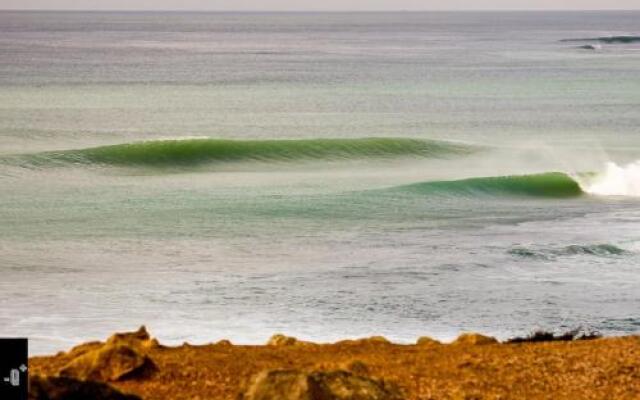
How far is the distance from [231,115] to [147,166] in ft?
55.8

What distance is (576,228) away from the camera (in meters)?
22.2

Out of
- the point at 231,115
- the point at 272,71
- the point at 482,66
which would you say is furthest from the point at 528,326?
the point at 482,66

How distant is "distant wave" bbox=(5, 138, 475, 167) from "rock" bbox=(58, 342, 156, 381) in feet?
81.8

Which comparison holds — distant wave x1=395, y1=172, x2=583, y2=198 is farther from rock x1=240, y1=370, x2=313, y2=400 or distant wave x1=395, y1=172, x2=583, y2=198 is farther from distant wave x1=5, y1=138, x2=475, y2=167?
rock x1=240, y1=370, x2=313, y2=400

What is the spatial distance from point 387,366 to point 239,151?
2890cm

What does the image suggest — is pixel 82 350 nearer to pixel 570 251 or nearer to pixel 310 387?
pixel 310 387

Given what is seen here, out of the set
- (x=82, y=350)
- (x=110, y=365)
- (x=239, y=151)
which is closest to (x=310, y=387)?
(x=110, y=365)

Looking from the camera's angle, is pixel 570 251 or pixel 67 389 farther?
pixel 570 251

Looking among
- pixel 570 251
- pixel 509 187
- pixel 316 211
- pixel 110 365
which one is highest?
pixel 509 187

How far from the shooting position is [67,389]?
7254 millimetres

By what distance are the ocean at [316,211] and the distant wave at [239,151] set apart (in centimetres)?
10

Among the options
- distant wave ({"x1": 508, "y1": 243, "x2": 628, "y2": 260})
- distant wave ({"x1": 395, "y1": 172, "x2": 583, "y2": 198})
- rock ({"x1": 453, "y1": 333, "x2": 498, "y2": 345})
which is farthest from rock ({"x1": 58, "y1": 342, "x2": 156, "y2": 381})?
distant wave ({"x1": 395, "y1": 172, "x2": 583, "y2": 198})

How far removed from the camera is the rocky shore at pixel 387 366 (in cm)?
887

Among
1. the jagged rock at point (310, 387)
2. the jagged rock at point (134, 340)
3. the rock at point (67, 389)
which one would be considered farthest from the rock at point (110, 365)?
the jagged rock at point (310, 387)
